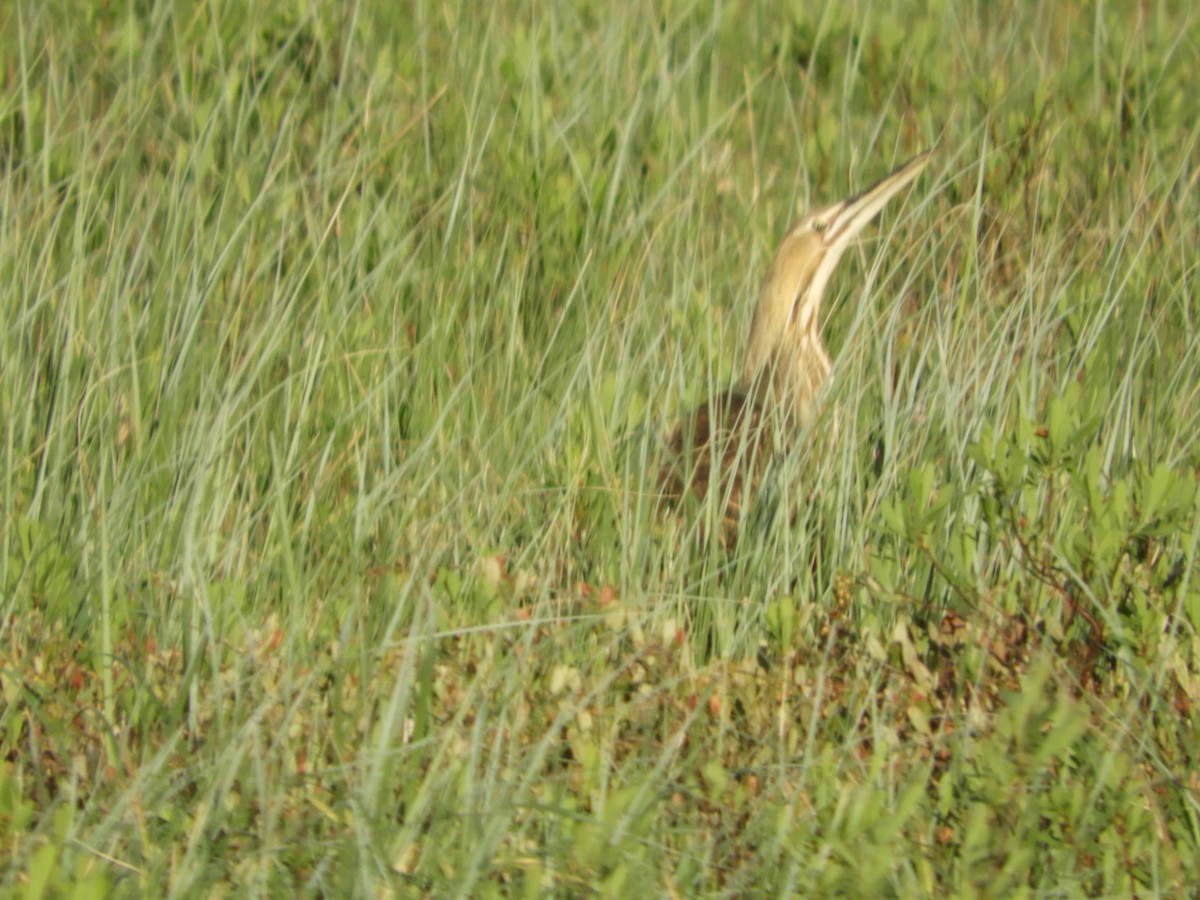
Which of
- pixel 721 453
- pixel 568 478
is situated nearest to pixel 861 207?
pixel 721 453

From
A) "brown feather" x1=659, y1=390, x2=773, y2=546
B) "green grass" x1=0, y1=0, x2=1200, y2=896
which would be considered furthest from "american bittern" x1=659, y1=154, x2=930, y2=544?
"brown feather" x1=659, y1=390, x2=773, y2=546

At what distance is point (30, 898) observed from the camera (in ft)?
6.23

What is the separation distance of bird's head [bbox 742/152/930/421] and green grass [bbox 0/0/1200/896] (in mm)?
107

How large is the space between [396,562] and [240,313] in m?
0.84

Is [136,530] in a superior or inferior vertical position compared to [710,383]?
inferior

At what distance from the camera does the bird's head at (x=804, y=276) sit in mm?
4199

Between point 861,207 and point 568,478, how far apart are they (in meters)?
1.41

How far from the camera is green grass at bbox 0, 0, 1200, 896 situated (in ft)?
7.41

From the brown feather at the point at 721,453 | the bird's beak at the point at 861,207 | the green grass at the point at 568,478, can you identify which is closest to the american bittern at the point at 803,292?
the bird's beak at the point at 861,207

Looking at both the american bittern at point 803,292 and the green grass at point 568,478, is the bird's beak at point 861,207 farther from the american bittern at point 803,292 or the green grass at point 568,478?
the green grass at point 568,478

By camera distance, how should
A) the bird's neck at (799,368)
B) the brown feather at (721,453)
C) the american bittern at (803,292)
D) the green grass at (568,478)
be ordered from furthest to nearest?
the american bittern at (803,292)
the bird's neck at (799,368)
the brown feather at (721,453)
the green grass at (568,478)

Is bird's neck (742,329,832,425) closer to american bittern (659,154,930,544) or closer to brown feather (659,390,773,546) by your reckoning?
american bittern (659,154,930,544)

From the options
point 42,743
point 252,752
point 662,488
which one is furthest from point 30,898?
point 662,488

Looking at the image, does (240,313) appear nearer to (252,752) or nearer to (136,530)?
(136,530)
